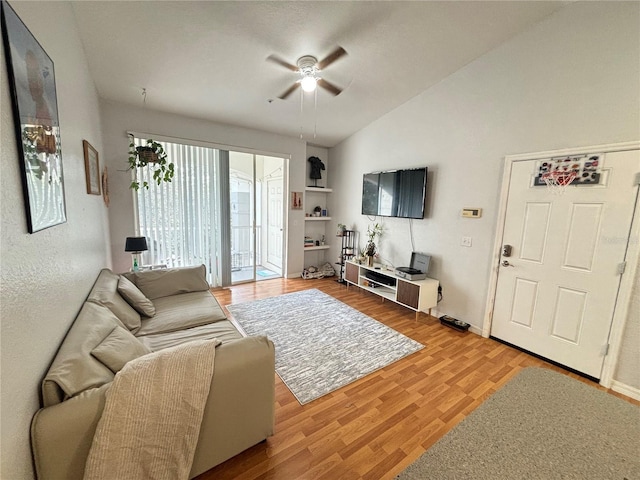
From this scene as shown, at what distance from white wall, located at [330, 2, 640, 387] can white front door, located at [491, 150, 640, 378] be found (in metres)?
0.21

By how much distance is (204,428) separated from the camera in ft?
4.23

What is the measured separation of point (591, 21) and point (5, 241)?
4.09 metres

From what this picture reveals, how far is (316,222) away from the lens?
561 centimetres

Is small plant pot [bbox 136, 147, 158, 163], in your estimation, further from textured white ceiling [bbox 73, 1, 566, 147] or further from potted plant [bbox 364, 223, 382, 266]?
potted plant [bbox 364, 223, 382, 266]

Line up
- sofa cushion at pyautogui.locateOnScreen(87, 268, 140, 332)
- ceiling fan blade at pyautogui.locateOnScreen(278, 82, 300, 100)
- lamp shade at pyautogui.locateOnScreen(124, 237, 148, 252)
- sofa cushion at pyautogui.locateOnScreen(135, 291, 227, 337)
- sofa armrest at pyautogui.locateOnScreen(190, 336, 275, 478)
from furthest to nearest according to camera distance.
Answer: lamp shade at pyautogui.locateOnScreen(124, 237, 148, 252)
ceiling fan blade at pyautogui.locateOnScreen(278, 82, 300, 100)
sofa cushion at pyautogui.locateOnScreen(135, 291, 227, 337)
sofa cushion at pyautogui.locateOnScreen(87, 268, 140, 332)
sofa armrest at pyautogui.locateOnScreen(190, 336, 275, 478)

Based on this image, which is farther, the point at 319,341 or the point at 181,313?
the point at 319,341

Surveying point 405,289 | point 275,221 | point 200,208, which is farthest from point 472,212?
point 200,208

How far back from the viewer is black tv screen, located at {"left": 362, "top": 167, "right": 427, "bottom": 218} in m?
3.56

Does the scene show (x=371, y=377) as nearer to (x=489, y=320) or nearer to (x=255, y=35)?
(x=489, y=320)

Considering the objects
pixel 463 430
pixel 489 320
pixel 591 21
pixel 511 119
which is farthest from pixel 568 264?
pixel 591 21

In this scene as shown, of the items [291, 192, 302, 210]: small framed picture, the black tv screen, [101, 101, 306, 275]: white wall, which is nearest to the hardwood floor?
the black tv screen

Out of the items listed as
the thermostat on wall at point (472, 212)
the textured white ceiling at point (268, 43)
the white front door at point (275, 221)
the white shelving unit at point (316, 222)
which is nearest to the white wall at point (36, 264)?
the textured white ceiling at point (268, 43)

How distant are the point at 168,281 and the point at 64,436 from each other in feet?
6.38

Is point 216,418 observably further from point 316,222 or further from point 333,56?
point 316,222
